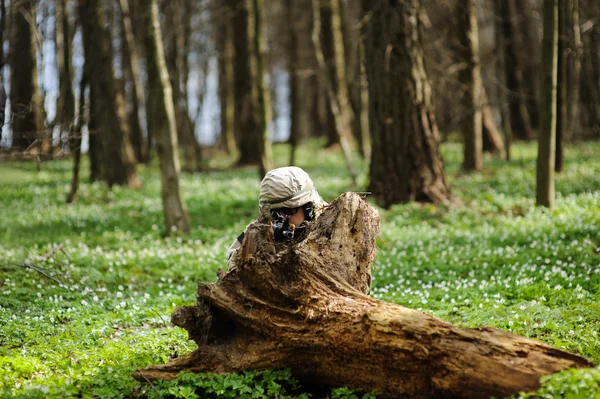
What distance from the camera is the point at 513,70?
2592 centimetres

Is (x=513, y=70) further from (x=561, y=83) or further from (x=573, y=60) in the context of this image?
(x=561, y=83)

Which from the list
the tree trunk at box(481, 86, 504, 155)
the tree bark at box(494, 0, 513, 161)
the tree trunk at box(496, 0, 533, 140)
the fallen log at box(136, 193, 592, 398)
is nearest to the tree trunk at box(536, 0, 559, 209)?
the tree bark at box(494, 0, 513, 161)

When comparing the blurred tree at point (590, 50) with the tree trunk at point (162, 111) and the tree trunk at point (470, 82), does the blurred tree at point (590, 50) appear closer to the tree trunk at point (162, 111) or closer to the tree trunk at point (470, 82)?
the tree trunk at point (470, 82)

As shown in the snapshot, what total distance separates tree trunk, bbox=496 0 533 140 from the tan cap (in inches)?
804

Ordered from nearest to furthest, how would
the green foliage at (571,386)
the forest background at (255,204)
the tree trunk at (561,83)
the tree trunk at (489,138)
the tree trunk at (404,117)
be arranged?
the green foliage at (571,386) → the forest background at (255,204) → the tree trunk at (404,117) → the tree trunk at (561,83) → the tree trunk at (489,138)

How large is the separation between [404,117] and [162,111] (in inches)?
230

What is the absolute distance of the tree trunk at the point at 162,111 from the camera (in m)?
12.7

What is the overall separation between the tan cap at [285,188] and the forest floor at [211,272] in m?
1.23

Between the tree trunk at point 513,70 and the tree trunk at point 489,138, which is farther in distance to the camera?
the tree trunk at point 513,70

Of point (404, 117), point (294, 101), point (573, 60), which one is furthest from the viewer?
point (294, 101)

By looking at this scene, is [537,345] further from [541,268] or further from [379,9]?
[379,9]

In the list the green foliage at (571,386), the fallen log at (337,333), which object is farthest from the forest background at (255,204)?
the fallen log at (337,333)

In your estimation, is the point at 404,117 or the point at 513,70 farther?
the point at 513,70

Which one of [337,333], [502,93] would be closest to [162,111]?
[337,333]
